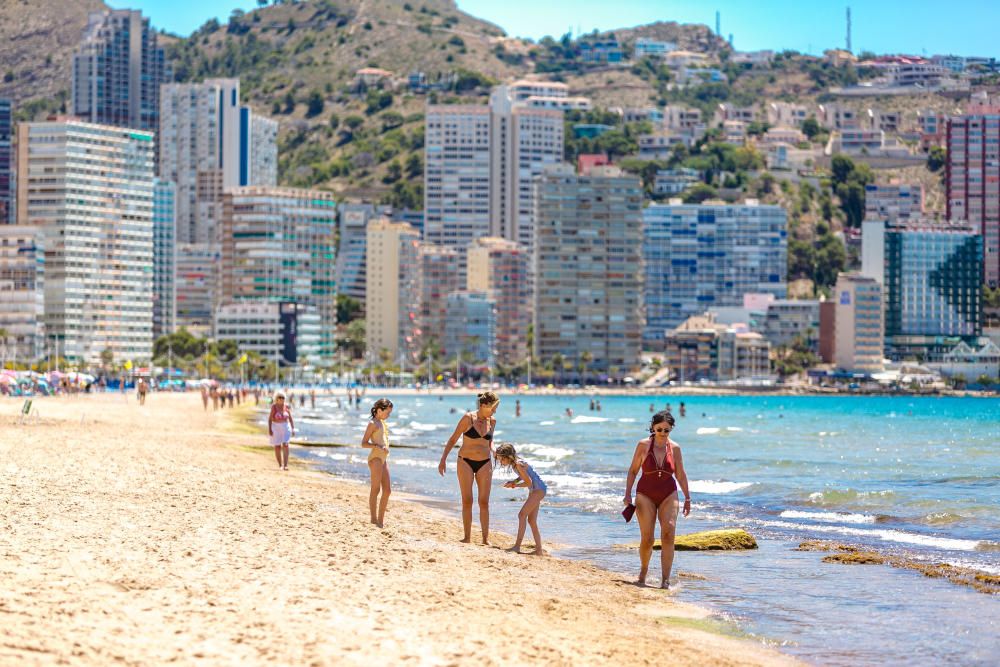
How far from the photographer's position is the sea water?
14539mm

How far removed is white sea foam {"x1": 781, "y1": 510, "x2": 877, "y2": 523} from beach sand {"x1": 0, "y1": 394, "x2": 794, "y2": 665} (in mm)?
7378

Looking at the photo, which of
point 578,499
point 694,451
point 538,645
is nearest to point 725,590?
point 538,645

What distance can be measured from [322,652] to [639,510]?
20.6 feet

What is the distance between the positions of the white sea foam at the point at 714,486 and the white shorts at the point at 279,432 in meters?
8.90

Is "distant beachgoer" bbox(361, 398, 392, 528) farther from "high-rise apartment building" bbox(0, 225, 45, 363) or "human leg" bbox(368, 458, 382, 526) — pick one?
"high-rise apartment building" bbox(0, 225, 45, 363)

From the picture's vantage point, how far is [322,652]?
1059 centimetres

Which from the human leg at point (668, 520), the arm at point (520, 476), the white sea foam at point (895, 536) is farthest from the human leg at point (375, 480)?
the white sea foam at point (895, 536)

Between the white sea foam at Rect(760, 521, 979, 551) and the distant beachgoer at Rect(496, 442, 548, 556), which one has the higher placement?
the distant beachgoer at Rect(496, 442, 548, 556)

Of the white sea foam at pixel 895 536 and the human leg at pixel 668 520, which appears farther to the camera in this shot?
the white sea foam at pixel 895 536

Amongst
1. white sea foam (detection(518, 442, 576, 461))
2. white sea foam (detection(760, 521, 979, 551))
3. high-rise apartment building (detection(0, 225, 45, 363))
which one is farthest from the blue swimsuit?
high-rise apartment building (detection(0, 225, 45, 363))

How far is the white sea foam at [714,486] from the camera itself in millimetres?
32625

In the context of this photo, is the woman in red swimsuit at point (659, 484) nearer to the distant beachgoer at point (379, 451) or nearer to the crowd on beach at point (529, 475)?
the crowd on beach at point (529, 475)

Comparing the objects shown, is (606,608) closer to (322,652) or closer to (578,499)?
(322,652)

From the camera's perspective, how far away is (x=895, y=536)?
23.1 meters
